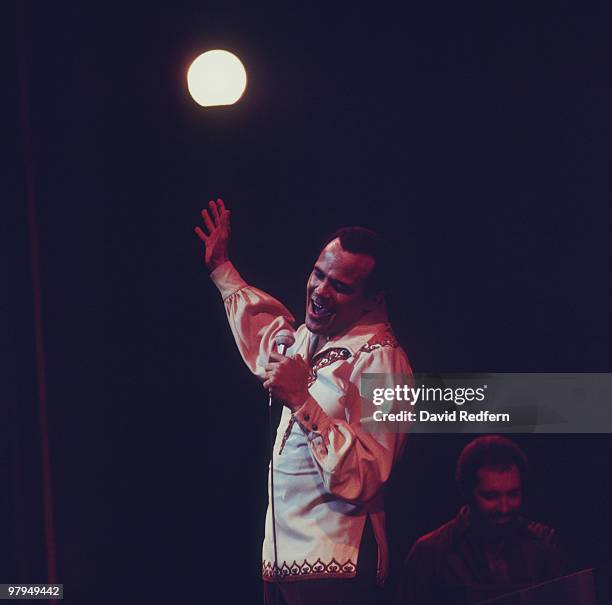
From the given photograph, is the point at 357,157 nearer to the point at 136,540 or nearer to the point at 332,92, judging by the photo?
the point at 332,92

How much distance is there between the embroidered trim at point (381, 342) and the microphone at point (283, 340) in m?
0.23

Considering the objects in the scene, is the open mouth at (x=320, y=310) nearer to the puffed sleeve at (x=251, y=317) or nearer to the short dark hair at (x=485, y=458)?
the puffed sleeve at (x=251, y=317)

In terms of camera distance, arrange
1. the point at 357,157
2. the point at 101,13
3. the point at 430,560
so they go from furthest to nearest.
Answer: the point at 101,13 → the point at 357,157 → the point at 430,560

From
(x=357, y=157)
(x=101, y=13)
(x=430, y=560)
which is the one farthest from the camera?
(x=101, y=13)

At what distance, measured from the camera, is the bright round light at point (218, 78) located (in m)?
2.64

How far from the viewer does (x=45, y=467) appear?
8.87 feet

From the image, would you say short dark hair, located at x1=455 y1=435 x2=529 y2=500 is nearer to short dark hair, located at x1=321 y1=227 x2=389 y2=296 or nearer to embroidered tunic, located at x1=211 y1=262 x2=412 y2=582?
embroidered tunic, located at x1=211 y1=262 x2=412 y2=582

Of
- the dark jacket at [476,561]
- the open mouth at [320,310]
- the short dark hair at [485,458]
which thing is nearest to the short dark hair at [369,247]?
the open mouth at [320,310]

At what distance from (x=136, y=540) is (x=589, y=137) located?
1846mm

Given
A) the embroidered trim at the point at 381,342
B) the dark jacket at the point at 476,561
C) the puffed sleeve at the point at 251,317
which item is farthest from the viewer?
the puffed sleeve at the point at 251,317

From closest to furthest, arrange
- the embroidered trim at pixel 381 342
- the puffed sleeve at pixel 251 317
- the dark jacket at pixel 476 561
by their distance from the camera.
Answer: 1. the dark jacket at pixel 476 561
2. the embroidered trim at pixel 381 342
3. the puffed sleeve at pixel 251 317

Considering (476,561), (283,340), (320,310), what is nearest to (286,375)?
(283,340)

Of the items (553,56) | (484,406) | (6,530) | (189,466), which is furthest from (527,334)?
(6,530)

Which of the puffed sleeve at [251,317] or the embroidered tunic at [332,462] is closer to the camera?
the embroidered tunic at [332,462]
